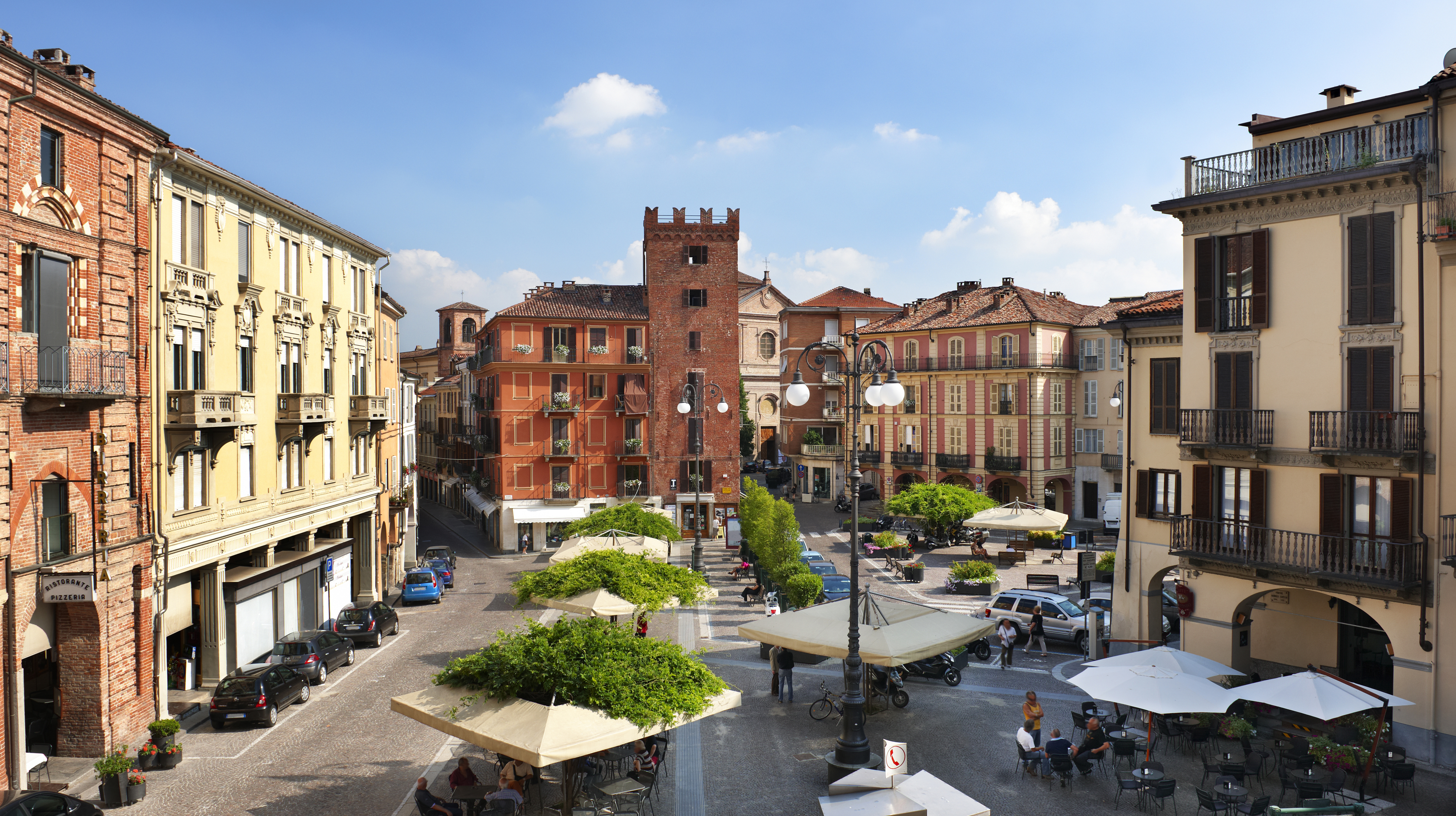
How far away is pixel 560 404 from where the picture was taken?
47.9 m

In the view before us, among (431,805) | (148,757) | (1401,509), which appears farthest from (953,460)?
(148,757)

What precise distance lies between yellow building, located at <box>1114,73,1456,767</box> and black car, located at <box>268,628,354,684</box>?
832 inches

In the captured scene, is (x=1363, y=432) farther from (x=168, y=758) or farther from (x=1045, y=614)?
(x=168, y=758)

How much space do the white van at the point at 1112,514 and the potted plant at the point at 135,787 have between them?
41879mm

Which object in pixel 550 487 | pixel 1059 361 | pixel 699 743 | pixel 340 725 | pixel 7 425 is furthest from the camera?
pixel 1059 361

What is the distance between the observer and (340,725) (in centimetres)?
1988

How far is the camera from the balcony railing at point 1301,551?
1764 centimetres

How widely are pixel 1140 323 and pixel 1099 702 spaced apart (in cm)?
999

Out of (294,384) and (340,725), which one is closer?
(340,725)

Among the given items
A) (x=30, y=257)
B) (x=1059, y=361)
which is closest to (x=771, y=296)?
(x=1059, y=361)

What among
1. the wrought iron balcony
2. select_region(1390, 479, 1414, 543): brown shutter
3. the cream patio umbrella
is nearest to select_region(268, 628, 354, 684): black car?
the cream patio umbrella

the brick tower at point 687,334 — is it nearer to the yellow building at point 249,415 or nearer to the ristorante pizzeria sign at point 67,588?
the yellow building at point 249,415

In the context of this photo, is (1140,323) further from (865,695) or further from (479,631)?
(479,631)

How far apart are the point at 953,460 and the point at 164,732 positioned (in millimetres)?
47130
